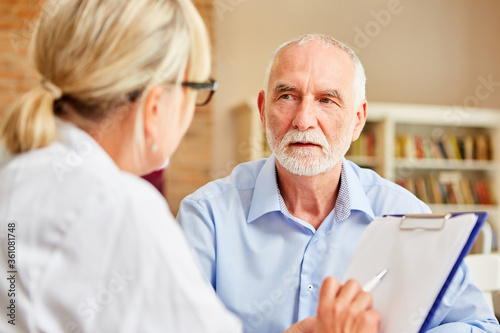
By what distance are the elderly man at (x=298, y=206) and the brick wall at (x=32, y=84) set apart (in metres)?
3.37

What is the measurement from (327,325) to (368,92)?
16.8 feet

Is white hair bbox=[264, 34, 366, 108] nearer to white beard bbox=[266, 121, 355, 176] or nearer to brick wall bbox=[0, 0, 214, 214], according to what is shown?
white beard bbox=[266, 121, 355, 176]

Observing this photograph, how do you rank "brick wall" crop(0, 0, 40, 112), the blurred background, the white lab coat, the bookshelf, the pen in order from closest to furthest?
1. the white lab coat
2. the pen
3. "brick wall" crop(0, 0, 40, 112)
4. the blurred background
5. the bookshelf

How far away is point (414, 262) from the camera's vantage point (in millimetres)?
1013

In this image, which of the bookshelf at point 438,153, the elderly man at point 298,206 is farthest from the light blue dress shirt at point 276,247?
the bookshelf at point 438,153

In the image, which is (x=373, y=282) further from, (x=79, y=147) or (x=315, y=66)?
(x=315, y=66)

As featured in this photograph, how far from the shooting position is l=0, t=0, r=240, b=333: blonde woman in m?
0.73

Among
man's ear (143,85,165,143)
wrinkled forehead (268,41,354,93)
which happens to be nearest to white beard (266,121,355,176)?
wrinkled forehead (268,41,354,93)

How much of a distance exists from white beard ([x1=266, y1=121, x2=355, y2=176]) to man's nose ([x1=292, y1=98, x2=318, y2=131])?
16 mm

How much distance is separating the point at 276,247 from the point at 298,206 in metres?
0.15

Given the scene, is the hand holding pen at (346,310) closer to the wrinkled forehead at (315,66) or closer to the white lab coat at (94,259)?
the white lab coat at (94,259)

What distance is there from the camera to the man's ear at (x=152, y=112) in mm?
872

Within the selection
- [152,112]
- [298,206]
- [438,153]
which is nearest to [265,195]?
[298,206]

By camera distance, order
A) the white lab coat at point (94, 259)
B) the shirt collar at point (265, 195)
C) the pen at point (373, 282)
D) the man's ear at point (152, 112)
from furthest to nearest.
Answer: the shirt collar at point (265, 195) < the pen at point (373, 282) < the man's ear at point (152, 112) < the white lab coat at point (94, 259)
